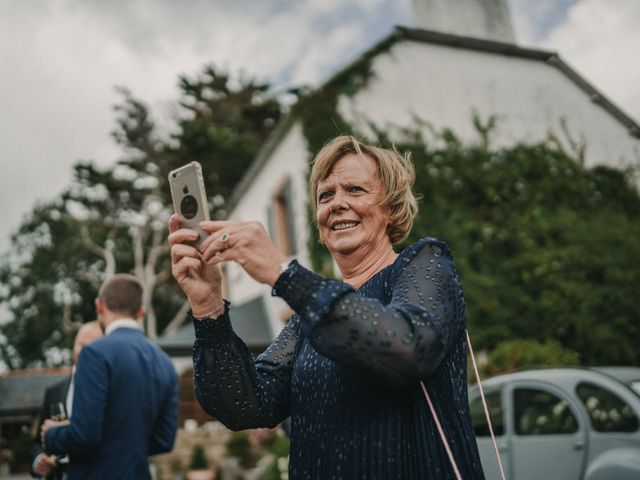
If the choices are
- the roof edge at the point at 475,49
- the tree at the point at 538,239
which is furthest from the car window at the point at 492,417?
the roof edge at the point at 475,49

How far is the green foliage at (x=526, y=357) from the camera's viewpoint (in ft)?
30.0

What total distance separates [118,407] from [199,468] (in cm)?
890

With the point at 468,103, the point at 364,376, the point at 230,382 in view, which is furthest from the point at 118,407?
the point at 468,103

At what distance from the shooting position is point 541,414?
5211 millimetres

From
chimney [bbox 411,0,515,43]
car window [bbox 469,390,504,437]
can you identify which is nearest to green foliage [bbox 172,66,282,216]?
chimney [bbox 411,0,515,43]

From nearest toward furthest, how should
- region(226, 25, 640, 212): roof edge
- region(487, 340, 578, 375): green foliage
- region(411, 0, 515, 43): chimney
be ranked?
region(487, 340, 578, 375): green foliage → region(226, 25, 640, 212): roof edge → region(411, 0, 515, 43): chimney

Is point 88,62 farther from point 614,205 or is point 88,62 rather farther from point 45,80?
point 614,205

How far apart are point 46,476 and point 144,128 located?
2430 cm

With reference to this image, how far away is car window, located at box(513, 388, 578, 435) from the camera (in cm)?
499

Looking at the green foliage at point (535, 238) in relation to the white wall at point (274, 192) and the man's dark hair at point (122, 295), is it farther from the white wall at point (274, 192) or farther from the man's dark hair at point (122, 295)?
the man's dark hair at point (122, 295)

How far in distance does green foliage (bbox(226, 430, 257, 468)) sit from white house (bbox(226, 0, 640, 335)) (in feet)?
10.4

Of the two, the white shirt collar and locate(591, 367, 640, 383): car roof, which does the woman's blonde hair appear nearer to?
the white shirt collar

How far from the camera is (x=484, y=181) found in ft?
37.9

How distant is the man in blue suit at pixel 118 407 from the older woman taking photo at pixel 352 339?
122 cm
